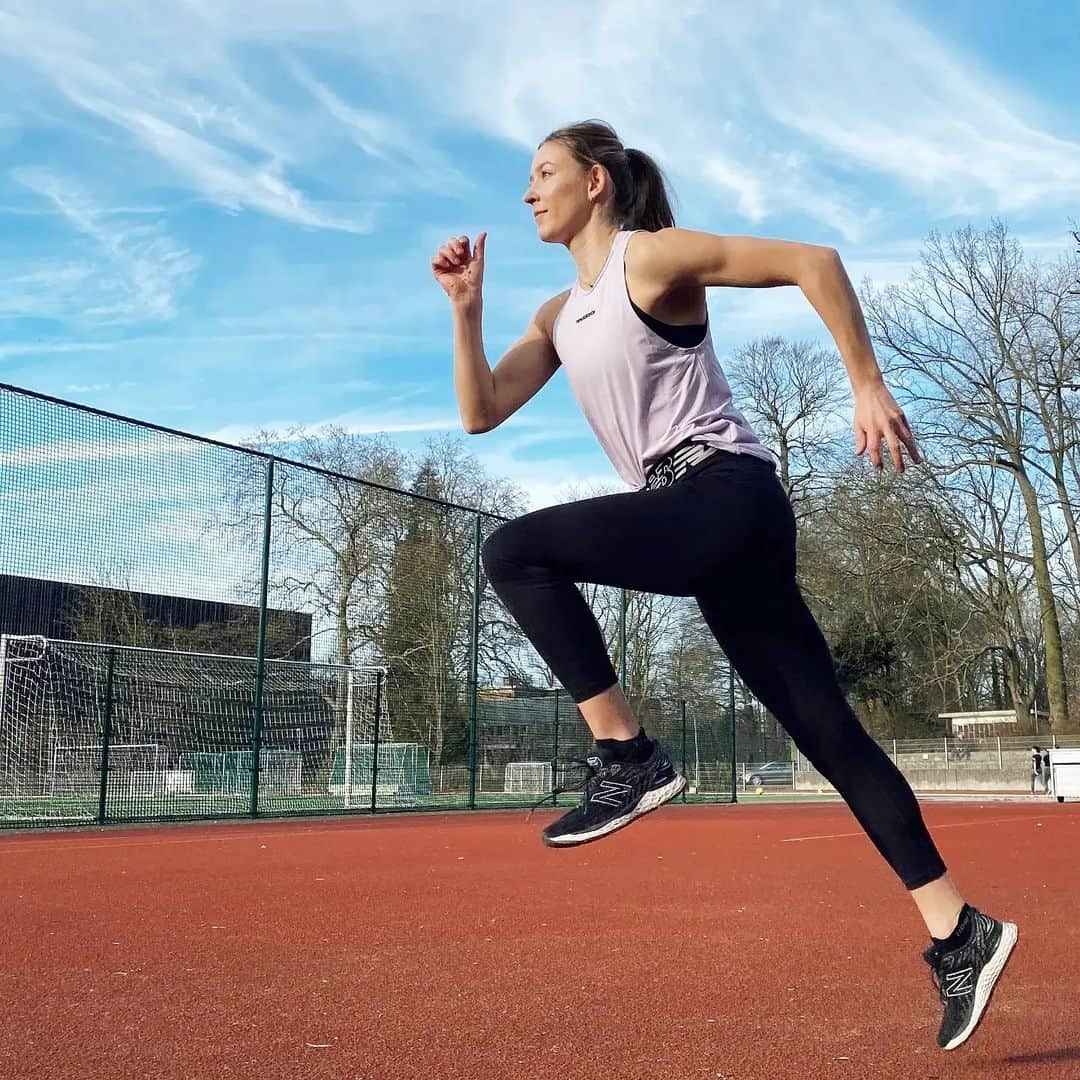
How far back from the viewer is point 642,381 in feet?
8.38

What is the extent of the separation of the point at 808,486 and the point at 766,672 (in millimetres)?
32832

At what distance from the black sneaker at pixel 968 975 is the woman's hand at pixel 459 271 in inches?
70.9

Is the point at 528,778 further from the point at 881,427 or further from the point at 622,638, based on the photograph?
the point at 881,427

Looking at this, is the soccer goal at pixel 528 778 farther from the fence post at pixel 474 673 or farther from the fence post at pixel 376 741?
the fence post at pixel 376 741

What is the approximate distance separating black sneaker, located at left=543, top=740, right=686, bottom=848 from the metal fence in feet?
22.0

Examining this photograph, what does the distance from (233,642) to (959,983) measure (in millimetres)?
11737

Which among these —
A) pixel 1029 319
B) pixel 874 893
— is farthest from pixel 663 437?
pixel 1029 319

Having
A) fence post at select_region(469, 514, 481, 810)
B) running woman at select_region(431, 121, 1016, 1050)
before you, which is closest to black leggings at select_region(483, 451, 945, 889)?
running woman at select_region(431, 121, 1016, 1050)

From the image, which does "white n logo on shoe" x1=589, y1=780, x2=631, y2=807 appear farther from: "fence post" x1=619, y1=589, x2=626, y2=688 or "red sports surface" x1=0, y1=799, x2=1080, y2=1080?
"fence post" x1=619, y1=589, x2=626, y2=688

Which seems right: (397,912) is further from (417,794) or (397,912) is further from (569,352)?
(417,794)

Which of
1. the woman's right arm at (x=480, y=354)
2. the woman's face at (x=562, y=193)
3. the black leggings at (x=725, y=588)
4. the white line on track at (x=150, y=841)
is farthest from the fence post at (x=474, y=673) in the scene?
the black leggings at (x=725, y=588)

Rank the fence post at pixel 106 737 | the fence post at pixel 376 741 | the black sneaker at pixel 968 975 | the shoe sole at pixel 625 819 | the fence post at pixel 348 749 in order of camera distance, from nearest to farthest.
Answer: the black sneaker at pixel 968 975 → the shoe sole at pixel 625 819 → the fence post at pixel 106 737 → the fence post at pixel 348 749 → the fence post at pixel 376 741

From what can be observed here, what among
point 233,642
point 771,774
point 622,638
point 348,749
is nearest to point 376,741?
point 348,749

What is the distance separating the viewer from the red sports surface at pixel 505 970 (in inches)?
111
